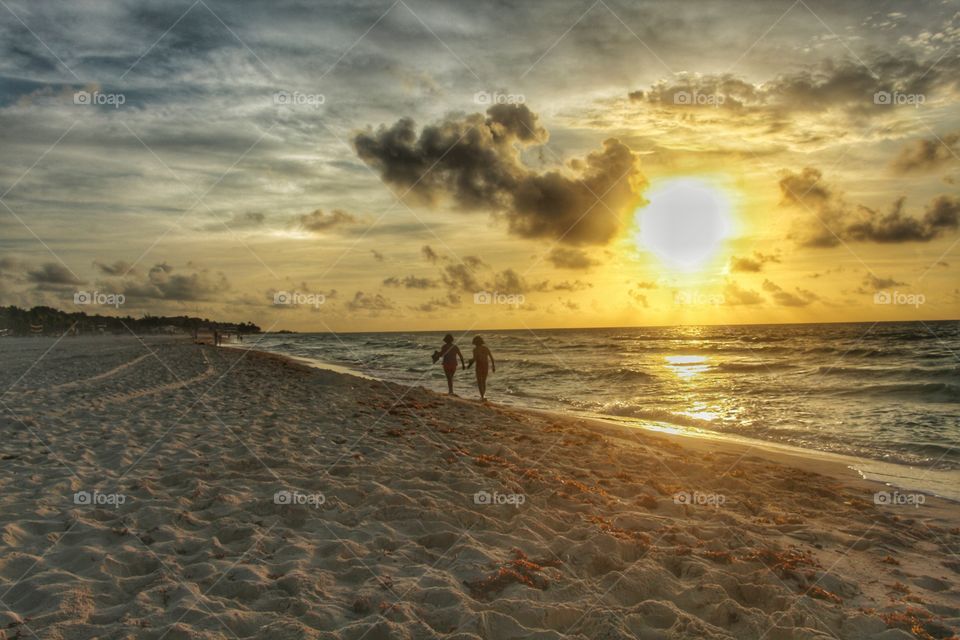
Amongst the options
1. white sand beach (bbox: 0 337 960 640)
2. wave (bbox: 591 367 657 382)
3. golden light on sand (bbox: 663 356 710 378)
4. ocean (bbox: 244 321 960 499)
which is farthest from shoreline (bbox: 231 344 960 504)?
golden light on sand (bbox: 663 356 710 378)

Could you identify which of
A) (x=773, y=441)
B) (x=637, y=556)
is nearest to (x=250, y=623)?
(x=637, y=556)

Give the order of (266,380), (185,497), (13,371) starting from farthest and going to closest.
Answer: (13,371), (266,380), (185,497)

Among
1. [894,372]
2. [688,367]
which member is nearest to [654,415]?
[894,372]

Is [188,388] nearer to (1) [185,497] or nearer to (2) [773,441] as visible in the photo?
(1) [185,497]

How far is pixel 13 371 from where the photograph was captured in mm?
24219

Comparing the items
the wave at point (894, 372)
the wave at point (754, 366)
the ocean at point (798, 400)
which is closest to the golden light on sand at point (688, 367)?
the ocean at point (798, 400)

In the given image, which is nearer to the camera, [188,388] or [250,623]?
[250,623]

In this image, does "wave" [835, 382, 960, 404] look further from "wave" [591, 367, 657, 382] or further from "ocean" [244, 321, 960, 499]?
"wave" [591, 367, 657, 382]

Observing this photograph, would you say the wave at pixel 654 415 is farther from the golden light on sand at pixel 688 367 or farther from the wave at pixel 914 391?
the golden light on sand at pixel 688 367

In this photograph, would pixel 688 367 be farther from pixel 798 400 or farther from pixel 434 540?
pixel 434 540

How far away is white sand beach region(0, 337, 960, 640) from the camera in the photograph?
468cm

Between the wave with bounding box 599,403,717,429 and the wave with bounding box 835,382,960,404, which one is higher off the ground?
the wave with bounding box 835,382,960,404

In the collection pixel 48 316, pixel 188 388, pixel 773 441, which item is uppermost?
pixel 48 316

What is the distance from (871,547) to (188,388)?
17754 mm
